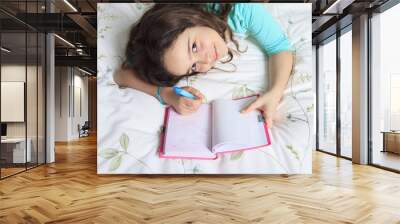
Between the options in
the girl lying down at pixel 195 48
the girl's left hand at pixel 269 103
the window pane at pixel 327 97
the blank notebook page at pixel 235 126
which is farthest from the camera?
the window pane at pixel 327 97

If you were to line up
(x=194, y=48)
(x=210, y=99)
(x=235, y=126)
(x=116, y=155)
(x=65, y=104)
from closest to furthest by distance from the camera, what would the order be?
(x=194, y=48)
(x=235, y=126)
(x=210, y=99)
(x=116, y=155)
(x=65, y=104)

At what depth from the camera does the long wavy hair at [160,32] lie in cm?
618

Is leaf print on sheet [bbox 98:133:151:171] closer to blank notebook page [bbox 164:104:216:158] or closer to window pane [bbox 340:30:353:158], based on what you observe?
blank notebook page [bbox 164:104:216:158]

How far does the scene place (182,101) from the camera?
6387 millimetres

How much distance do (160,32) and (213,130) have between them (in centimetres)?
180

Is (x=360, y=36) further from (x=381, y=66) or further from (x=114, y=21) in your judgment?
(x=114, y=21)

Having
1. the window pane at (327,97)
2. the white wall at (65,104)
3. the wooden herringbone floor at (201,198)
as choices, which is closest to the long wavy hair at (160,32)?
the wooden herringbone floor at (201,198)

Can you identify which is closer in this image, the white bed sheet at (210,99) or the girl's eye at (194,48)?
the girl's eye at (194,48)

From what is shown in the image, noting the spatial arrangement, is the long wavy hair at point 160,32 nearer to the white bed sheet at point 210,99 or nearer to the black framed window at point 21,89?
the white bed sheet at point 210,99

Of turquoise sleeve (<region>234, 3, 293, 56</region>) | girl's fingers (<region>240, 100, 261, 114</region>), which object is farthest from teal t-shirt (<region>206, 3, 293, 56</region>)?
girl's fingers (<region>240, 100, 261, 114</region>)

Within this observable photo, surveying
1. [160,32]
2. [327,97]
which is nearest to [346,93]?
[327,97]

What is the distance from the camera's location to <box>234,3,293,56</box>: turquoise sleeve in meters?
6.46

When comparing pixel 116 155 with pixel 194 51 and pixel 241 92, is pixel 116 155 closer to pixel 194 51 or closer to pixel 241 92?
pixel 194 51

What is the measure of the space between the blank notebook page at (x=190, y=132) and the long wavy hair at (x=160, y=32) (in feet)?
2.00
